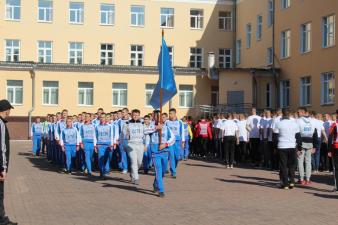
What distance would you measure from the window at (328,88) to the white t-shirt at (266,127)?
12.7m

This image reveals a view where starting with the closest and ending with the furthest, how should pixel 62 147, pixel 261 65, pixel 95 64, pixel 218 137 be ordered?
pixel 62 147 < pixel 218 137 < pixel 261 65 < pixel 95 64

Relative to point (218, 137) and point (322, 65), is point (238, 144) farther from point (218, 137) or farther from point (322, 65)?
point (322, 65)

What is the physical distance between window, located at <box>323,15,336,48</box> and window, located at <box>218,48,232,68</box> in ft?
65.9

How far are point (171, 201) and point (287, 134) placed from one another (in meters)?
4.19

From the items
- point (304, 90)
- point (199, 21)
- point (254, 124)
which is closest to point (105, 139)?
point (254, 124)

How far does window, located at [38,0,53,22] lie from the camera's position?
167 ft

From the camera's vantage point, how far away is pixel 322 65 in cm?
3553

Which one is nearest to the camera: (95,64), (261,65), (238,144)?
(238,144)

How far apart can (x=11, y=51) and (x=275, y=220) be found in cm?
4232

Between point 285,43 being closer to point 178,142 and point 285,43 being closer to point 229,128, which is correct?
point 229,128

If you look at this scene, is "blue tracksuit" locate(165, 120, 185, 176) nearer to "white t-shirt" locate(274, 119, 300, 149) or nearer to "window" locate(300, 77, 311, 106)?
"white t-shirt" locate(274, 119, 300, 149)

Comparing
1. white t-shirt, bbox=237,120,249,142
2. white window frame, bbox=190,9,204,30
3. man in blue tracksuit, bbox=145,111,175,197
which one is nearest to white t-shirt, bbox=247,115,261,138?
white t-shirt, bbox=237,120,249,142

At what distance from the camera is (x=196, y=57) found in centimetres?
5450

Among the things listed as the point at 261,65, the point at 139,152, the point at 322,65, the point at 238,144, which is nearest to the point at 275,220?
the point at 139,152
